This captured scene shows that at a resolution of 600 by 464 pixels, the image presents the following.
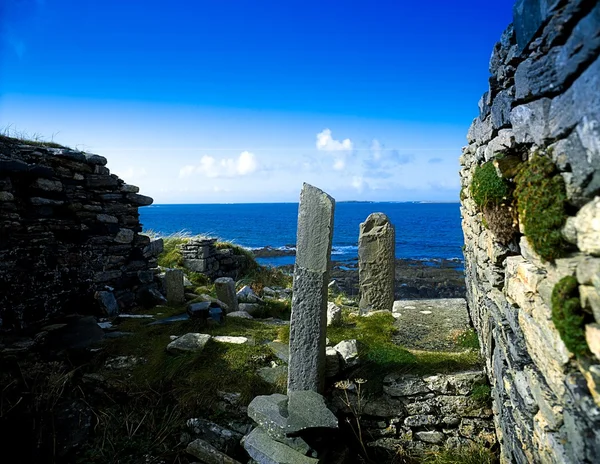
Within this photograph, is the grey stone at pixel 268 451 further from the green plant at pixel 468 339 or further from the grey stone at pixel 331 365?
the green plant at pixel 468 339

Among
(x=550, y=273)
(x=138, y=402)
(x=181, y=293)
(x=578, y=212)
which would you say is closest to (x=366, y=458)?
(x=138, y=402)

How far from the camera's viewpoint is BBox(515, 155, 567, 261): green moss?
6.90 ft

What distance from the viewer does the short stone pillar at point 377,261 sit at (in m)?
8.43

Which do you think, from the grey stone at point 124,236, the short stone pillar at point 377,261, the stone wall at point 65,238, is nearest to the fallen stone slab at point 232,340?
the stone wall at point 65,238

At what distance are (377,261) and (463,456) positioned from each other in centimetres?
462

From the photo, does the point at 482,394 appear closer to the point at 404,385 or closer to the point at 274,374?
the point at 404,385

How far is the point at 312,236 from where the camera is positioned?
454 cm

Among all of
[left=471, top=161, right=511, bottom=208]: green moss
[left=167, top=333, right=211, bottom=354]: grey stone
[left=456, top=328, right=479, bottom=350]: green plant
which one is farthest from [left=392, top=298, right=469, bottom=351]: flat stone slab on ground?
[left=471, top=161, right=511, bottom=208]: green moss

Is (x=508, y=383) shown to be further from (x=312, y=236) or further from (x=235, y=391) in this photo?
(x=235, y=391)

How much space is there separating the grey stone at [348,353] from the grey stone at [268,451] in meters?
1.29

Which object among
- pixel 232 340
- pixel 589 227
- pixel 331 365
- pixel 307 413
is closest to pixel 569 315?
pixel 589 227

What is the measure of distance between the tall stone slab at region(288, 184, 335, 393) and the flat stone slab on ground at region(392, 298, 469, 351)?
169 cm

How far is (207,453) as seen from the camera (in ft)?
13.9

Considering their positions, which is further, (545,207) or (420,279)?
(420,279)
